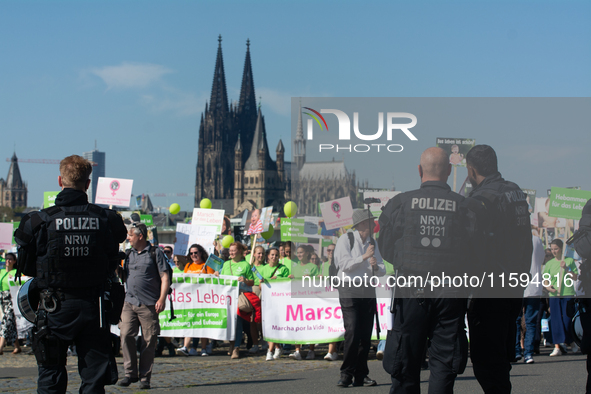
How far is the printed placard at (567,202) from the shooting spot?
7633 mm

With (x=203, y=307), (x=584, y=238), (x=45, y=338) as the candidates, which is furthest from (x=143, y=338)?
(x=584, y=238)

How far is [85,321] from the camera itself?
4.67m

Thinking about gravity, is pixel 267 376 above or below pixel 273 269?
below

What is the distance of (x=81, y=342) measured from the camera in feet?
15.5

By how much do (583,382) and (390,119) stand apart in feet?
11.6

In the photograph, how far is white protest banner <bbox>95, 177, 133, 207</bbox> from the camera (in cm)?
1627

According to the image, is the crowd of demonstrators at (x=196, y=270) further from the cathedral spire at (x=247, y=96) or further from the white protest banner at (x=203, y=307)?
the cathedral spire at (x=247, y=96)

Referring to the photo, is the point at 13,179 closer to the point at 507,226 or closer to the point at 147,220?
the point at 147,220

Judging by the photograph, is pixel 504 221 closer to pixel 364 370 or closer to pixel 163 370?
pixel 364 370

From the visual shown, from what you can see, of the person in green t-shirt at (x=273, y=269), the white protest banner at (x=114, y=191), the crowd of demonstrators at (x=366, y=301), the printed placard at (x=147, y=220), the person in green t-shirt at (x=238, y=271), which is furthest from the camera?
the printed placard at (x=147, y=220)

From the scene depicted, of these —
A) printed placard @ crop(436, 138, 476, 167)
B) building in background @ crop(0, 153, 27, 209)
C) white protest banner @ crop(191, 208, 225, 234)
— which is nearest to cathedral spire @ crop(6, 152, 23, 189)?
building in background @ crop(0, 153, 27, 209)

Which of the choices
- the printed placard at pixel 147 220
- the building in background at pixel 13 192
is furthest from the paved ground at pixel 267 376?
the building in background at pixel 13 192

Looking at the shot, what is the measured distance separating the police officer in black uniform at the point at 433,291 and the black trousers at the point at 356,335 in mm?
2386

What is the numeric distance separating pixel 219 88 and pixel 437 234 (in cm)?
15962
